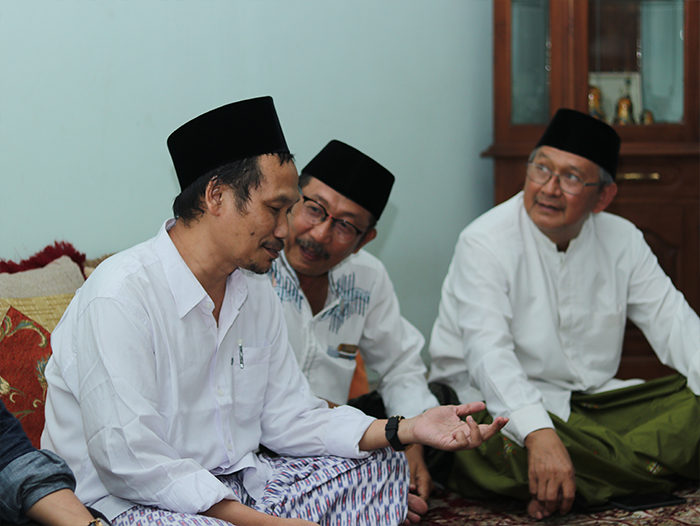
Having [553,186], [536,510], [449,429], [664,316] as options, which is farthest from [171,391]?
[664,316]

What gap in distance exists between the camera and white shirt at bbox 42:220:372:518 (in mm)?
1339

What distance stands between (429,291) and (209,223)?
7.06 feet

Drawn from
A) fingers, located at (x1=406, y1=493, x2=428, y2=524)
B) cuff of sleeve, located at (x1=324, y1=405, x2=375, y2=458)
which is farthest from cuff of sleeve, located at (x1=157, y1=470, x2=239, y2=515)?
fingers, located at (x1=406, y1=493, x2=428, y2=524)

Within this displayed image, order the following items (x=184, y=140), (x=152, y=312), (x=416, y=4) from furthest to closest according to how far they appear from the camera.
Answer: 1. (x=416, y=4)
2. (x=184, y=140)
3. (x=152, y=312)

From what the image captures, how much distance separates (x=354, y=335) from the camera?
7.51 ft

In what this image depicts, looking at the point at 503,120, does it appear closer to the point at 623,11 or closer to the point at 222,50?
the point at 623,11

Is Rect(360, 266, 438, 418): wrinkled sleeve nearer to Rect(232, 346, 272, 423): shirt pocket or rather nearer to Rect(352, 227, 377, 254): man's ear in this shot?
Rect(352, 227, 377, 254): man's ear

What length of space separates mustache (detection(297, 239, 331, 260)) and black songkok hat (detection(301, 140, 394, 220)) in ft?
0.54

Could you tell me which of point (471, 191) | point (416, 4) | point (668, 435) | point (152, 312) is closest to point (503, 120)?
point (471, 191)

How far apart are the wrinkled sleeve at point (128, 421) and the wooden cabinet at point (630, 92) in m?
2.48

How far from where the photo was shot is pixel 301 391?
70.1 inches

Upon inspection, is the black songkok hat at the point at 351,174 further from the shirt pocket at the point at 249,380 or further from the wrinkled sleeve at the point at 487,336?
the shirt pocket at the point at 249,380

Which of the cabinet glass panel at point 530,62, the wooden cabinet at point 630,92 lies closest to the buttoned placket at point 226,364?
the wooden cabinet at point 630,92

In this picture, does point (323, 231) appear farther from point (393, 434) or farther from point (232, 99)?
point (232, 99)
